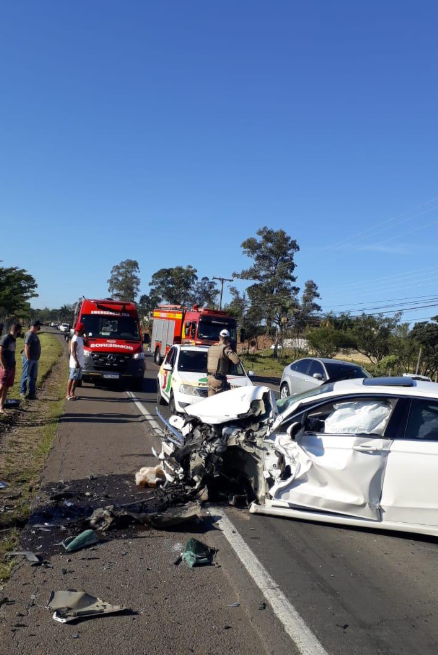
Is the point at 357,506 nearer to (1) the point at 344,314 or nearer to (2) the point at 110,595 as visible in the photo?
(2) the point at 110,595

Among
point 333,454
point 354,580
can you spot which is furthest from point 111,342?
point 354,580

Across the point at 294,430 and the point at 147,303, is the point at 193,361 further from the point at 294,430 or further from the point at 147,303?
the point at 147,303

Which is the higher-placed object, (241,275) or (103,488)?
(241,275)

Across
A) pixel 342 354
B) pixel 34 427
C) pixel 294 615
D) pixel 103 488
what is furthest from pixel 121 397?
pixel 342 354

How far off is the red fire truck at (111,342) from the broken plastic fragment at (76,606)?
481 inches

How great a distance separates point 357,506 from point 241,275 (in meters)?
50.4

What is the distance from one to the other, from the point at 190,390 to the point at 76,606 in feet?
24.5

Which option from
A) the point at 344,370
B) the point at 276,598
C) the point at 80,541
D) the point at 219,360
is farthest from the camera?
the point at 344,370

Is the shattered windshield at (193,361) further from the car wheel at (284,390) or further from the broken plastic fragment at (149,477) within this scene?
the broken plastic fragment at (149,477)

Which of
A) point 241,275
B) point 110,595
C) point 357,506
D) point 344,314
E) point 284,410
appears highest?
point 241,275

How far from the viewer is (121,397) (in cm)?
1533

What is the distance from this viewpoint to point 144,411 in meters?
13.0

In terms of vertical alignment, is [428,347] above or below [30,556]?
above

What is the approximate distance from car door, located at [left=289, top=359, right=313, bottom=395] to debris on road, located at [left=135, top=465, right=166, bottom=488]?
8.14m
